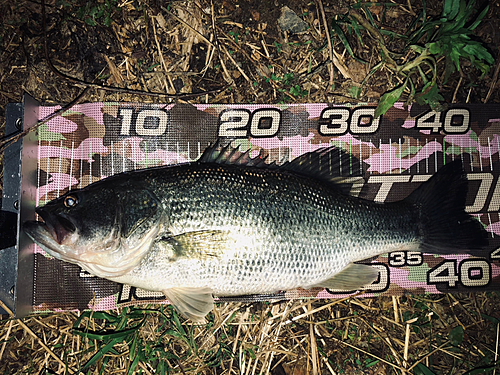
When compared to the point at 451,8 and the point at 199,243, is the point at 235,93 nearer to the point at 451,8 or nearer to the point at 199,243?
the point at 199,243

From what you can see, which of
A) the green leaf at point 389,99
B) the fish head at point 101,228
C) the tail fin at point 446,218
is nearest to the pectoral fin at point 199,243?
the fish head at point 101,228

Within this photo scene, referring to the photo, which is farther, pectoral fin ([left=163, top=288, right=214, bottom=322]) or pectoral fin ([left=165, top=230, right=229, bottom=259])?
pectoral fin ([left=163, top=288, right=214, bottom=322])

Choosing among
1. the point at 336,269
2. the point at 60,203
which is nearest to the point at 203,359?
the point at 336,269

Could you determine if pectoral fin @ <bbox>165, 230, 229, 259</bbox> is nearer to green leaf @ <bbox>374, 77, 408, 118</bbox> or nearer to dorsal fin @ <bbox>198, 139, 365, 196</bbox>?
dorsal fin @ <bbox>198, 139, 365, 196</bbox>

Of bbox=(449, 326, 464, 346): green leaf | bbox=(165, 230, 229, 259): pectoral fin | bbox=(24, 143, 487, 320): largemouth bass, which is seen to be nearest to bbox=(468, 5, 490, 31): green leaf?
bbox=(24, 143, 487, 320): largemouth bass

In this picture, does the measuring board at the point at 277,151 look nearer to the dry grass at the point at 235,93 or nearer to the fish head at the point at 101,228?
the dry grass at the point at 235,93

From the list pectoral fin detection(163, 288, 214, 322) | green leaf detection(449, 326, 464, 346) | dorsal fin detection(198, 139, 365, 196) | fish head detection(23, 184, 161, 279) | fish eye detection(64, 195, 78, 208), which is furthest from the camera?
green leaf detection(449, 326, 464, 346)

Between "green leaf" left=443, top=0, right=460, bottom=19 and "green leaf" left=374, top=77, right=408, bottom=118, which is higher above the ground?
"green leaf" left=443, top=0, right=460, bottom=19
